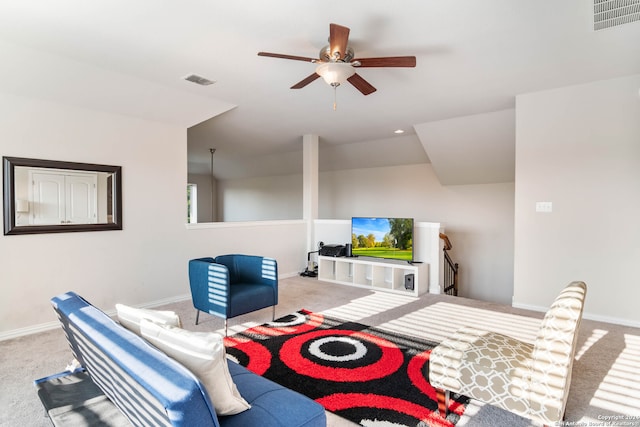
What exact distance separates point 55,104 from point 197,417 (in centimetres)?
386

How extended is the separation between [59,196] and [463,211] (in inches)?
255

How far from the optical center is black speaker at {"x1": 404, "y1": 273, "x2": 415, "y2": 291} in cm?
486

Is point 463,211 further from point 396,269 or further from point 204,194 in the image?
point 204,194

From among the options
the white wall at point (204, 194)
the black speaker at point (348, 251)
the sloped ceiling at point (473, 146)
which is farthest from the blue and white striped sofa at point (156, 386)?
the white wall at point (204, 194)

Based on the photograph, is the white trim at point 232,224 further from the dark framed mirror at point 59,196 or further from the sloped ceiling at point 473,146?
the sloped ceiling at point 473,146

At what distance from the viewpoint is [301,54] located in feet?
10.1

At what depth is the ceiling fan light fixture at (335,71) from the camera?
8.85 feet

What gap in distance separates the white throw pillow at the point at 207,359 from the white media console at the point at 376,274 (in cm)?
381

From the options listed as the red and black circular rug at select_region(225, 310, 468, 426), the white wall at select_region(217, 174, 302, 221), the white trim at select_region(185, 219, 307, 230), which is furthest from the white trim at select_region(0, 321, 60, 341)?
the white wall at select_region(217, 174, 302, 221)

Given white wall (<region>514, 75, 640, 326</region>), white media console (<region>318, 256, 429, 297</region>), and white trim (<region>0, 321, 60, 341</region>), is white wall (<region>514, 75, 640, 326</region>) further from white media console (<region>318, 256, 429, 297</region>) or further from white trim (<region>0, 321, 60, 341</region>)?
white trim (<region>0, 321, 60, 341</region>)

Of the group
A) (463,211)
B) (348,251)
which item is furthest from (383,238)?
(463,211)

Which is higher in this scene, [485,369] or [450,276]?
[485,369]

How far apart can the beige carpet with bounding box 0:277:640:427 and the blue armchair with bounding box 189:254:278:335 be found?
252 mm

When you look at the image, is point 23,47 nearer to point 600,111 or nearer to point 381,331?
point 381,331
